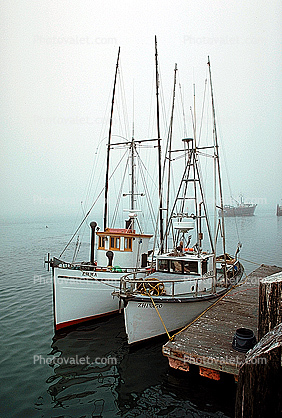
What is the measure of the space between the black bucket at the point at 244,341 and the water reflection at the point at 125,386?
113 centimetres

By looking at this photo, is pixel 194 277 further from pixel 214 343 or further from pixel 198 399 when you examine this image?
pixel 198 399

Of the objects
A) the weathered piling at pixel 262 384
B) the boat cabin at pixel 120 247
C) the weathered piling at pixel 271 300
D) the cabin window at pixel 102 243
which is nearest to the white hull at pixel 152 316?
the boat cabin at pixel 120 247

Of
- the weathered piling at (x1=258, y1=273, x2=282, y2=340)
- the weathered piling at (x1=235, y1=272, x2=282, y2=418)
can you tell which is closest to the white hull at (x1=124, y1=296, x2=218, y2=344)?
the weathered piling at (x1=258, y1=273, x2=282, y2=340)

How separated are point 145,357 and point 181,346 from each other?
246cm

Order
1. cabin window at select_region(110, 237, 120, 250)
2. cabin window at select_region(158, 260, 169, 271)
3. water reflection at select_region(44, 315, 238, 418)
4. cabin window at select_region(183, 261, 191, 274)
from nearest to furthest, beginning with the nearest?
water reflection at select_region(44, 315, 238, 418) < cabin window at select_region(183, 261, 191, 274) < cabin window at select_region(158, 260, 169, 271) < cabin window at select_region(110, 237, 120, 250)

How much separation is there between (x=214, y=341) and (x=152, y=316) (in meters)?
2.75

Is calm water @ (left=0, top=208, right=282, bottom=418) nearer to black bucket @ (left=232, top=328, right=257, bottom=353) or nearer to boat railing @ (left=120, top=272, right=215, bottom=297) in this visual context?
black bucket @ (left=232, top=328, right=257, bottom=353)

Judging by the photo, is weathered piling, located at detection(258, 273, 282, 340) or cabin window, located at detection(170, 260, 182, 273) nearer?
weathered piling, located at detection(258, 273, 282, 340)

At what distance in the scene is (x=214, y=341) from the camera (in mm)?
8609

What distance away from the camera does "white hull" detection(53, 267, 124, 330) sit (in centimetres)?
1272

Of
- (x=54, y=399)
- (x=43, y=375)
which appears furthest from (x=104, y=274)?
(x=54, y=399)

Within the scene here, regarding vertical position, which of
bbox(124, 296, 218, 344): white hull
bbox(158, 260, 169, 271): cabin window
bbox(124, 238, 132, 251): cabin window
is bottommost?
bbox(124, 296, 218, 344): white hull

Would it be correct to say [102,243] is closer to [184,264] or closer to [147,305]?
[184,264]

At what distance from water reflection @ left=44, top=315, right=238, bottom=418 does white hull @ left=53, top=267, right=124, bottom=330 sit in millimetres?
1530
